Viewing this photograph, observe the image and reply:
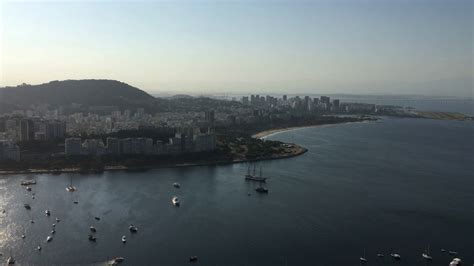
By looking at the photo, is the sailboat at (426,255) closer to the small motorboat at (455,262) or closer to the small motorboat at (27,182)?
the small motorboat at (455,262)

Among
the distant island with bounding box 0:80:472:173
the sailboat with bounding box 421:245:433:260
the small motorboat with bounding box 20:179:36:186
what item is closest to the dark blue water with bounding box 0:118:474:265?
the sailboat with bounding box 421:245:433:260

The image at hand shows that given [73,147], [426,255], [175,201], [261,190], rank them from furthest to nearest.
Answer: [73,147]
[261,190]
[175,201]
[426,255]

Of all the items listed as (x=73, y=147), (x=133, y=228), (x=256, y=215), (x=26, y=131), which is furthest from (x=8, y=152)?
(x=256, y=215)

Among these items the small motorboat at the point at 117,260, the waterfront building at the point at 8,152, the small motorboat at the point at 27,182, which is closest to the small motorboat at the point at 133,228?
the small motorboat at the point at 117,260

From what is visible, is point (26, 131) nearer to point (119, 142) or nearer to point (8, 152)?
point (8, 152)

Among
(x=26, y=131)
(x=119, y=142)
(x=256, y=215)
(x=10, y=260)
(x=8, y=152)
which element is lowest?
(x=10, y=260)

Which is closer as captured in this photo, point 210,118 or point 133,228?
point 133,228

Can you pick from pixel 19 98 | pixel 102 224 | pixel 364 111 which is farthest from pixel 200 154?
pixel 364 111

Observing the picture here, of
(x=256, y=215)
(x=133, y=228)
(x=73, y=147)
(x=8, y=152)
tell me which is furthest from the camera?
(x=73, y=147)
